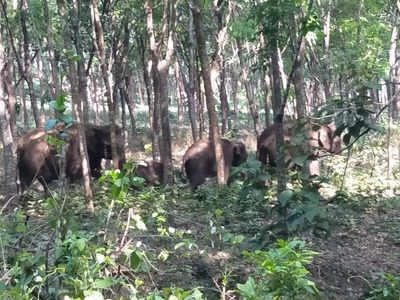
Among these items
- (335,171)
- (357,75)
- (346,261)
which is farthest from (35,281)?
(357,75)

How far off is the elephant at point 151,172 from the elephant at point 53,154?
55 centimetres

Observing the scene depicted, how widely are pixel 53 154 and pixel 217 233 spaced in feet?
16.3

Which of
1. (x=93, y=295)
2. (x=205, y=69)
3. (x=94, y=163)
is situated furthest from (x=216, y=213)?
(x=94, y=163)

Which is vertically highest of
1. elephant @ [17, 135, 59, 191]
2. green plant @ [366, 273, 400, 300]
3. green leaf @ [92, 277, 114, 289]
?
elephant @ [17, 135, 59, 191]

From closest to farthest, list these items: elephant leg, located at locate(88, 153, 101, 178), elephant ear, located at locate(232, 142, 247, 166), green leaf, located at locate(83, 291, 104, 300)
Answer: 1. green leaf, located at locate(83, 291, 104, 300)
2. elephant leg, located at locate(88, 153, 101, 178)
3. elephant ear, located at locate(232, 142, 247, 166)

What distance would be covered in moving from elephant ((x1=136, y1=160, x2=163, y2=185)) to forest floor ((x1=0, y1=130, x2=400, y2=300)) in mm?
776

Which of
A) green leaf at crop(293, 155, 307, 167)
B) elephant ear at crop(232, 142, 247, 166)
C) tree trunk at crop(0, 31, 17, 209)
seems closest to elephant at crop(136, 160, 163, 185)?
elephant ear at crop(232, 142, 247, 166)

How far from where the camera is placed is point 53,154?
1083cm

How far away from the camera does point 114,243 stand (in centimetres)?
497

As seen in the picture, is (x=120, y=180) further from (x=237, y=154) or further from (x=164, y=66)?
(x=237, y=154)

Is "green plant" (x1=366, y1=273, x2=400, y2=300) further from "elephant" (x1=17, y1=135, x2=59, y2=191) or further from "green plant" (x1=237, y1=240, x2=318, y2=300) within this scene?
"elephant" (x1=17, y1=135, x2=59, y2=191)

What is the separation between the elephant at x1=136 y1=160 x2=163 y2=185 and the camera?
40.8ft

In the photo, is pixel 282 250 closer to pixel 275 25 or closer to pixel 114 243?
pixel 114 243

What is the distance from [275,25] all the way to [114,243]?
450cm
